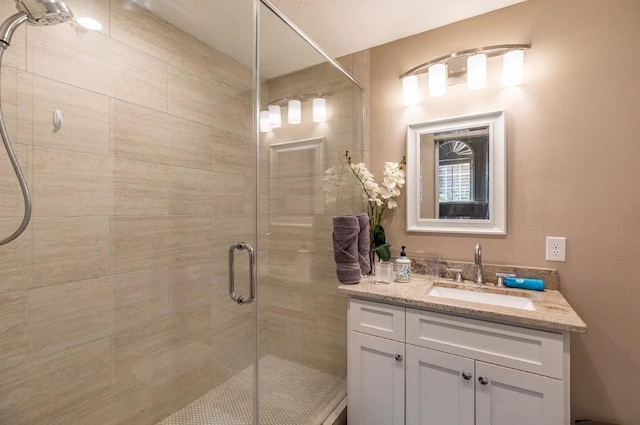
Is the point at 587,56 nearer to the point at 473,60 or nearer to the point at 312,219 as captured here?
the point at 473,60

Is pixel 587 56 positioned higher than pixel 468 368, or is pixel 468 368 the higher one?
pixel 587 56

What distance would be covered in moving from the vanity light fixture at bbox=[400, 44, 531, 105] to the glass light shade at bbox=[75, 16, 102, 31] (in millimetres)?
1662

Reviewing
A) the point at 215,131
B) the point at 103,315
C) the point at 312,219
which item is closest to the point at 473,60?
the point at 312,219

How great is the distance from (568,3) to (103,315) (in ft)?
9.19

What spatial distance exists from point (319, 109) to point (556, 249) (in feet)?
5.06

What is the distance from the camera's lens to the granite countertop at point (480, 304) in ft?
3.67

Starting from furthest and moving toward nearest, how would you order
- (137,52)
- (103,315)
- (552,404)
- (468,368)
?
(137,52)
(103,315)
(468,368)
(552,404)

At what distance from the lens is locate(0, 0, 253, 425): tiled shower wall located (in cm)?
120

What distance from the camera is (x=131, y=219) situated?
1.53 meters

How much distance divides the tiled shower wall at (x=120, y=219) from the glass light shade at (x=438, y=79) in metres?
1.09

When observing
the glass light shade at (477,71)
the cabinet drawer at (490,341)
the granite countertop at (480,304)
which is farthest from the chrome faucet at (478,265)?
the glass light shade at (477,71)

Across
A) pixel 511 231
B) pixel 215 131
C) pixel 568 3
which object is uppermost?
pixel 568 3

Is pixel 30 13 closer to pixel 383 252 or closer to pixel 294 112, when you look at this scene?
pixel 294 112

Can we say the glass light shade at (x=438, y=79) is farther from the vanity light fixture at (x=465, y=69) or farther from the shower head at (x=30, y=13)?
the shower head at (x=30, y=13)
